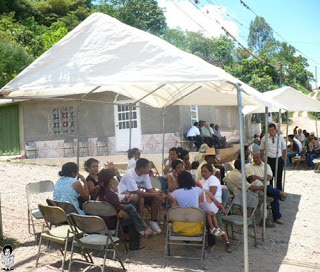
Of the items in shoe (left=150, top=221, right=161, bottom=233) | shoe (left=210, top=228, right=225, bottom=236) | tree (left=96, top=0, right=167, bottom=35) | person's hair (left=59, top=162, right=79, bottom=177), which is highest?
tree (left=96, top=0, right=167, bottom=35)

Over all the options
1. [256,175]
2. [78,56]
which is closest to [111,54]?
[78,56]

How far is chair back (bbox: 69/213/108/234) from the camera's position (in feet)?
14.7

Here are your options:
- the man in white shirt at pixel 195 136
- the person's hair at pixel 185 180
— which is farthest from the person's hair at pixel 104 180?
the man in white shirt at pixel 195 136

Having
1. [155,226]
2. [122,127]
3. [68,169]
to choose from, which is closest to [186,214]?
[155,226]

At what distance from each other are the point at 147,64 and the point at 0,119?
17220mm

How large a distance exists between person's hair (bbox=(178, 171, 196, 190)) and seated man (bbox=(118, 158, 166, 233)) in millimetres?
939

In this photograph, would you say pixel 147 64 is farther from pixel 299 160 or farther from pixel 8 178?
pixel 299 160

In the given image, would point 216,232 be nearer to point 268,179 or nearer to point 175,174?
point 175,174

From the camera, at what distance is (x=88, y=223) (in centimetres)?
458

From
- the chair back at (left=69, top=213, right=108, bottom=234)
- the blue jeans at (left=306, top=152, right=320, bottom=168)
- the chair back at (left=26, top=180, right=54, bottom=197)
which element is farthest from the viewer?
the blue jeans at (left=306, top=152, right=320, bottom=168)

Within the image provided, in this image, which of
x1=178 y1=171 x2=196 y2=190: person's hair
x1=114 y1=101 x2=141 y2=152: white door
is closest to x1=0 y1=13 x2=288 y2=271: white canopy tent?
x1=178 y1=171 x2=196 y2=190: person's hair

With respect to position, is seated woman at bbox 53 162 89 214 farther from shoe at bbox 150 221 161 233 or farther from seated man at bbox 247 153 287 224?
seated man at bbox 247 153 287 224

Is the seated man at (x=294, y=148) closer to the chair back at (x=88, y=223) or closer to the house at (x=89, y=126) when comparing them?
the house at (x=89, y=126)

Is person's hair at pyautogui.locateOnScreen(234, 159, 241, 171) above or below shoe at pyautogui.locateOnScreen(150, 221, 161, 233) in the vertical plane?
above
